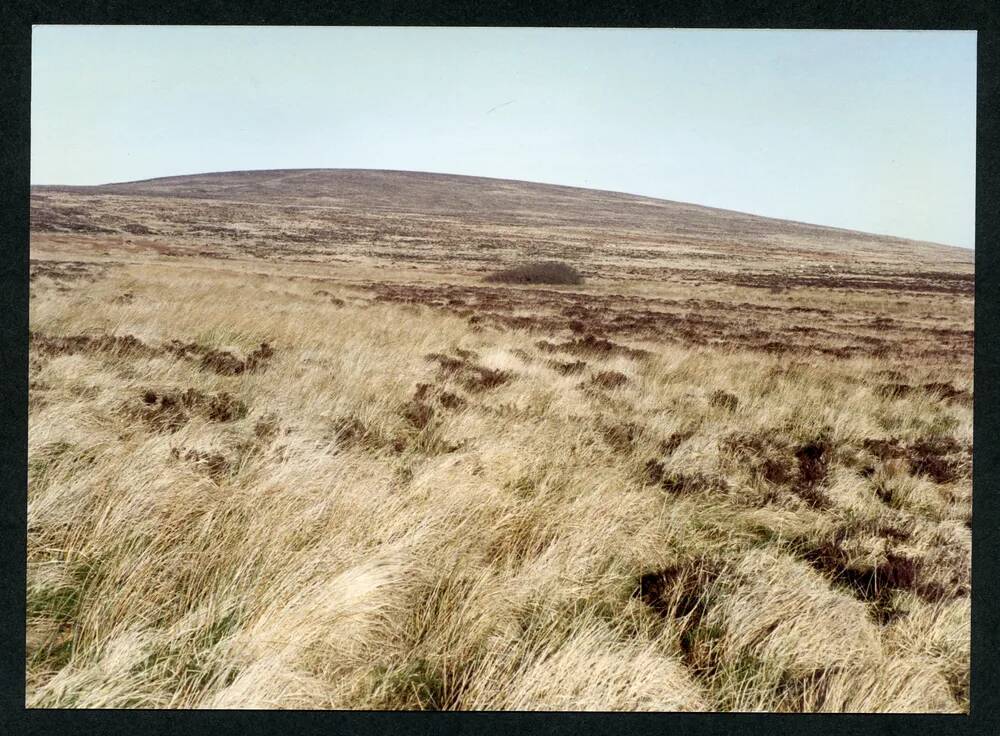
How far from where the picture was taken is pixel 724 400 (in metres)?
7.75

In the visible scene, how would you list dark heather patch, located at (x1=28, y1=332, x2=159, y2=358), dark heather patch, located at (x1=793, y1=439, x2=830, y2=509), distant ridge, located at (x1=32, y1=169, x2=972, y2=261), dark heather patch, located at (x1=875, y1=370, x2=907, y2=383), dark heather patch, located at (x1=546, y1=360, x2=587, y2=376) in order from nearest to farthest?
dark heather patch, located at (x1=793, y1=439, x2=830, y2=509), dark heather patch, located at (x1=28, y1=332, x2=159, y2=358), dark heather patch, located at (x1=546, y1=360, x2=587, y2=376), dark heather patch, located at (x1=875, y1=370, x2=907, y2=383), distant ridge, located at (x1=32, y1=169, x2=972, y2=261)

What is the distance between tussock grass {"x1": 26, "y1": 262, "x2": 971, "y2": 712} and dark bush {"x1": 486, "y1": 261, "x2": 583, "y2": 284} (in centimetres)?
2396

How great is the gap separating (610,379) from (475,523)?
196 inches

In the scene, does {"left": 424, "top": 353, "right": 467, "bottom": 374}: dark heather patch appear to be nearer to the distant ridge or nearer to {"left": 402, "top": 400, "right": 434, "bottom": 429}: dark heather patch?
{"left": 402, "top": 400, "right": 434, "bottom": 429}: dark heather patch

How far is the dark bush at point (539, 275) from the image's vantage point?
30062 millimetres

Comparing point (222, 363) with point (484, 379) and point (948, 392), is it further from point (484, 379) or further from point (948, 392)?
point (948, 392)

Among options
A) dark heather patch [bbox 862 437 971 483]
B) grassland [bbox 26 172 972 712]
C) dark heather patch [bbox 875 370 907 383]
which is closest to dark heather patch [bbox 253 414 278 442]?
grassland [bbox 26 172 972 712]

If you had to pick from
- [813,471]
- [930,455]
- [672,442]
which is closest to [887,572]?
[813,471]

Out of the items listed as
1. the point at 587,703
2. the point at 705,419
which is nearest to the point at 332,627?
the point at 587,703

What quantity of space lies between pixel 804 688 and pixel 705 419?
13.3 ft

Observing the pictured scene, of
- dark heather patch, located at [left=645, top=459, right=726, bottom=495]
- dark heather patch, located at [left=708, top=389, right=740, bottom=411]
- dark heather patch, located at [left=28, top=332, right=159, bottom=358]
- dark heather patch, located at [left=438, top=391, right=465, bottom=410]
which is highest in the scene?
dark heather patch, located at [left=28, top=332, right=159, bottom=358]

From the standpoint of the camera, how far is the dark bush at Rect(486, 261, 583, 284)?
30.1 metres

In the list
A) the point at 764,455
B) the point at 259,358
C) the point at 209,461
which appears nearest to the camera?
the point at 209,461

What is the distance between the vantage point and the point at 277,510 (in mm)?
3645
